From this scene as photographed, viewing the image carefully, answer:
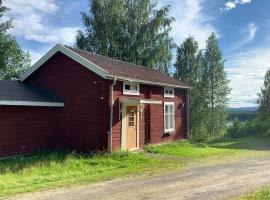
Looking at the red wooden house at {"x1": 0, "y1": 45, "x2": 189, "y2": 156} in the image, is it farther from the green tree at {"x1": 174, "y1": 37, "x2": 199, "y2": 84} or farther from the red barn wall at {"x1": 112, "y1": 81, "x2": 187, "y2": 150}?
the green tree at {"x1": 174, "y1": 37, "x2": 199, "y2": 84}

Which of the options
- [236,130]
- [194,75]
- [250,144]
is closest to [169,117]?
[250,144]

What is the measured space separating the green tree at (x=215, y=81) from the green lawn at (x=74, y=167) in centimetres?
Answer: 2376

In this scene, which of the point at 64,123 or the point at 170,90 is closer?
the point at 64,123

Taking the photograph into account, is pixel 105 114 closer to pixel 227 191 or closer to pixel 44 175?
pixel 44 175

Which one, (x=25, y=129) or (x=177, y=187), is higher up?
(x=25, y=129)

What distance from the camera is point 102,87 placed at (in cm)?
1462

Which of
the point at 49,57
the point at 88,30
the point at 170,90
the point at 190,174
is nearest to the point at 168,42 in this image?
the point at 88,30

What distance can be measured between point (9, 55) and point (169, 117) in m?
19.7

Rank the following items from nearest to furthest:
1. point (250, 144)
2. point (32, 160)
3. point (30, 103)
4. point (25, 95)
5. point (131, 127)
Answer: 1. point (32, 160)
2. point (30, 103)
3. point (25, 95)
4. point (131, 127)
5. point (250, 144)

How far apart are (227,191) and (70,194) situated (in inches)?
151

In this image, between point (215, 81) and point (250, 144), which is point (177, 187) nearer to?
point (250, 144)

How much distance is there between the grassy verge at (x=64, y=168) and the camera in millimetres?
9093

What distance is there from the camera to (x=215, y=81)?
38.5 meters

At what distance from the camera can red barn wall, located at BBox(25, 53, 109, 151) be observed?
14.6m
